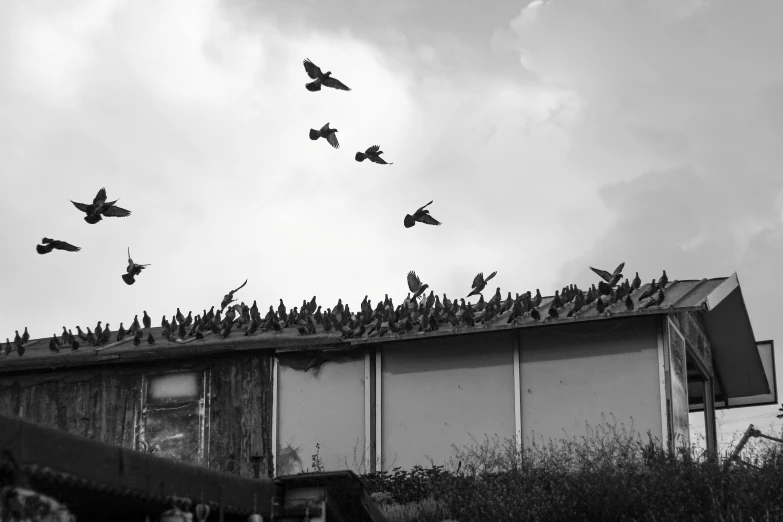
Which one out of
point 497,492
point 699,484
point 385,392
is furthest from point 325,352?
point 699,484

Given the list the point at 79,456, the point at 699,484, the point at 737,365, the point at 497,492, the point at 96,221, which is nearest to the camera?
the point at 79,456

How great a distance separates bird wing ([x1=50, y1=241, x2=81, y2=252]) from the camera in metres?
18.6

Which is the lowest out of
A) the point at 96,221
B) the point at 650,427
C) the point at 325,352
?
the point at 650,427

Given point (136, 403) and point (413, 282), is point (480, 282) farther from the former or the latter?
point (136, 403)

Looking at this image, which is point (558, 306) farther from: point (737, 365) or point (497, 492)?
point (737, 365)

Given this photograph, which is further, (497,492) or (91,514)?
(497,492)

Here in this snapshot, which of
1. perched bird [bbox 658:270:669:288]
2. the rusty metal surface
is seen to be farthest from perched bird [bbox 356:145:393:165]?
the rusty metal surface

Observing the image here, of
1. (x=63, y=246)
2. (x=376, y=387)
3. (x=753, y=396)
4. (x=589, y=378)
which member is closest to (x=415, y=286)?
(x=376, y=387)

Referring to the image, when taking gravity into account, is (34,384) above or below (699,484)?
above

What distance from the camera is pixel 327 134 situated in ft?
63.9

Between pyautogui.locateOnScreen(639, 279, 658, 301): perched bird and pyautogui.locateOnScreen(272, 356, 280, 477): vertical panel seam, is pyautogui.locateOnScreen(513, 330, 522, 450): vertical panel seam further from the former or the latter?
pyautogui.locateOnScreen(272, 356, 280, 477): vertical panel seam

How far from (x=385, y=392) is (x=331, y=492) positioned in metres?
9.39

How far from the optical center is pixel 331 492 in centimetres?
938

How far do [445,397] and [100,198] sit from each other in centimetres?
621
